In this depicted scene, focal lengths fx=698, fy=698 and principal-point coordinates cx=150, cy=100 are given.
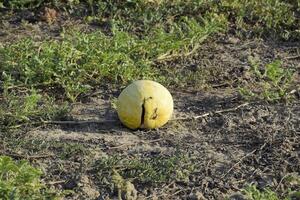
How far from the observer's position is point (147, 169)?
4.24 m

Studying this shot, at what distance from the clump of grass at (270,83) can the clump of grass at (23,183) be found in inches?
73.8

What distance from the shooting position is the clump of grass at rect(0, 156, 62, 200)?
380cm

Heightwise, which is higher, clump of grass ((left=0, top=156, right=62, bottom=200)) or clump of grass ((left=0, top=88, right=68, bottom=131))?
clump of grass ((left=0, top=88, right=68, bottom=131))

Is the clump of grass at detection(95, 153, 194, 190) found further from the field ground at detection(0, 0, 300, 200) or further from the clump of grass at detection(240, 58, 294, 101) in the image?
the clump of grass at detection(240, 58, 294, 101)

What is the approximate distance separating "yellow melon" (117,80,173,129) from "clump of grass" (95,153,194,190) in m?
0.37

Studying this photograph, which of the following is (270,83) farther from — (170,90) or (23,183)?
(23,183)

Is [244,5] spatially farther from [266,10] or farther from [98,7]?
[98,7]

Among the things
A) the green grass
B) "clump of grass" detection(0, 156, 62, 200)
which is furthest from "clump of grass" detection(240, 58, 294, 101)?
"clump of grass" detection(0, 156, 62, 200)

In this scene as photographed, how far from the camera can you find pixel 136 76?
18.1 ft

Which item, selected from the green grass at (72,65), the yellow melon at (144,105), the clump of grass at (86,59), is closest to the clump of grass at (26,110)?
the green grass at (72,65)

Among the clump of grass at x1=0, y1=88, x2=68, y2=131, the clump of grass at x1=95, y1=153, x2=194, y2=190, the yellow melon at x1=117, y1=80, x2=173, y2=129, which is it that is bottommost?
the clump of grass at x1=95, y1=153, x2=194, y2=190

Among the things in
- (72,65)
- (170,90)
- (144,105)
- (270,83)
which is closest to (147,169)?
(144,105)

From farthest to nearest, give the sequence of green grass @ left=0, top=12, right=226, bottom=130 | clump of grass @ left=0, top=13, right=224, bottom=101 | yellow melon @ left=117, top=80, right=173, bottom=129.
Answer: clump of grass @ left=0, top=13, right=224, bottom=101
green grass @ left=0, top=12, right=226, bottom=130
yellow melon @ left=117, top=80, right=173, bottom=129

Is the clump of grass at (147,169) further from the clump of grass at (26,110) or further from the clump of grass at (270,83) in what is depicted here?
the clump of grass at (270,83)
